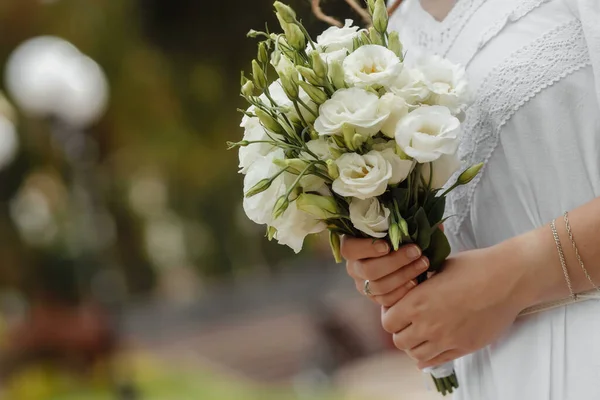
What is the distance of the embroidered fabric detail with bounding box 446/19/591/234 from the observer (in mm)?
1317

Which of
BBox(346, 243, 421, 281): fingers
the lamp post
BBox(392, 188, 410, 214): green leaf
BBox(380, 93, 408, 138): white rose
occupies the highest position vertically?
the lamp post

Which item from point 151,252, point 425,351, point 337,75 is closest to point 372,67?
point 337,75

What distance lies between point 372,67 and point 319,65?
0.27ft

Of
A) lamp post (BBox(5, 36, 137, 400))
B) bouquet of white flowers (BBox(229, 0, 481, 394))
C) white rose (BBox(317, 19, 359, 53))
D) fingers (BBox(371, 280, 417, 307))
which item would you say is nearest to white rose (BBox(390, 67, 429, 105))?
bouquet of white flowers (BBox(229, 0, 481, 394))

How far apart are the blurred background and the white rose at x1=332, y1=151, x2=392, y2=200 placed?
280 inches

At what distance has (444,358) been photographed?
1385mm

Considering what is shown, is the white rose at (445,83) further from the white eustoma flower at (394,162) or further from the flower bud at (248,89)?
the flower bud at (248,89)

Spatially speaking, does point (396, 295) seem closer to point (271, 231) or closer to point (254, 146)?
point (271, 231)

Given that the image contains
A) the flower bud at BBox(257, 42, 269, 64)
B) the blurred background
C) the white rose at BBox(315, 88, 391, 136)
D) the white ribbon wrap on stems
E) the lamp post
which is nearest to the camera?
the white rose at BBox(315, 88, 391, 136)

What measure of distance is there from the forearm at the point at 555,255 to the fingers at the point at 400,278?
5.1 inches

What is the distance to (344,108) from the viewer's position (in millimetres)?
1188

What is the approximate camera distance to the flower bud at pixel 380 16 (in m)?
1.25

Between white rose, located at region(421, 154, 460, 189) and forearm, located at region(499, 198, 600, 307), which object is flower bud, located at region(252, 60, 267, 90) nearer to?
white rose, located at region(421, 154, 460, 189)

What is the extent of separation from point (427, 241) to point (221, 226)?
10.8 meters
